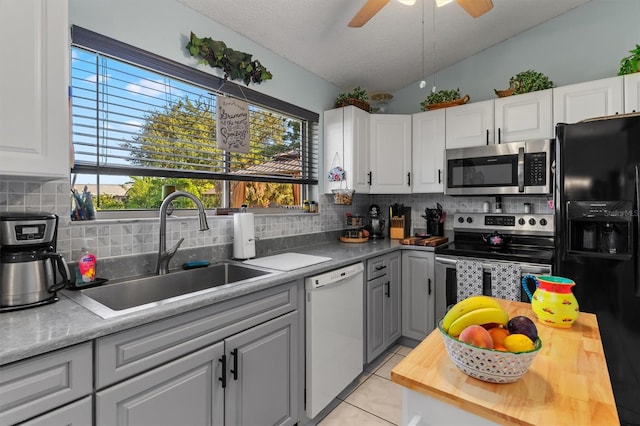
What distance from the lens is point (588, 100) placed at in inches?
91.8

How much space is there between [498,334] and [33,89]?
1615 mm

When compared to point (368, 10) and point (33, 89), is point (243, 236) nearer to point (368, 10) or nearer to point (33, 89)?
point (33, 89)

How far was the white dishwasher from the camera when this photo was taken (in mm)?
1790

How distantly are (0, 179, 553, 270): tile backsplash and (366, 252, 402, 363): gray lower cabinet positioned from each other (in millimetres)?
669

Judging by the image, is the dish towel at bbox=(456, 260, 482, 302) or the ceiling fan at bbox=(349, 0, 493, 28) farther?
the dish towel at bbox=(456, 260, 482, 302)

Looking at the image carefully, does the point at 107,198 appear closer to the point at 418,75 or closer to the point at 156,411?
the point at 156,411

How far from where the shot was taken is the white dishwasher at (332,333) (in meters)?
1.79

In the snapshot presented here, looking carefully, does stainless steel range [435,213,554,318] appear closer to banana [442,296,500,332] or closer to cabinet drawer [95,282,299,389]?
cabinet drawer [95,282,299,389]

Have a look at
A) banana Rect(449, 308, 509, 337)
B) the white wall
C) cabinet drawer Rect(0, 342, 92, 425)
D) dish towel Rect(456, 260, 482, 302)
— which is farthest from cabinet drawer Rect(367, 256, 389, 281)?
the white wall

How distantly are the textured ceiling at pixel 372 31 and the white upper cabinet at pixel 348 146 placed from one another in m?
→ 0.44

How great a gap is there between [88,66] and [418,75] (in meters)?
2.92

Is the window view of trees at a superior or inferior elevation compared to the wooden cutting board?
superior

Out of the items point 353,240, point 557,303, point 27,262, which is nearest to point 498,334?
point 557,303

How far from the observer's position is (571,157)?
6.26ft
